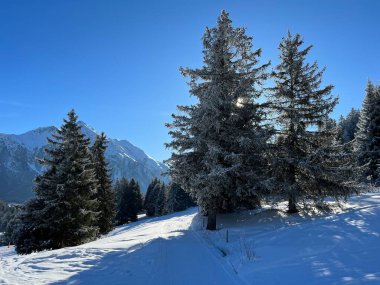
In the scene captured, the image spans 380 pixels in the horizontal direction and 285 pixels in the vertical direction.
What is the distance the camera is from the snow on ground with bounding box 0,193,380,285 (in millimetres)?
7719

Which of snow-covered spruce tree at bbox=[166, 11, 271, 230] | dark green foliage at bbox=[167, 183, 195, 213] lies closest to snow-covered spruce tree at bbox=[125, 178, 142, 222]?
dark green foliage at bbox=[167, 183, 195, 213]

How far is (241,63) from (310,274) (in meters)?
13.5

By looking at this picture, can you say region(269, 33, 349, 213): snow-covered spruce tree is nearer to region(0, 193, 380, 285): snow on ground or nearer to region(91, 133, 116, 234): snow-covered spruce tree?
region(0, 193, 380, 285): snow on ground

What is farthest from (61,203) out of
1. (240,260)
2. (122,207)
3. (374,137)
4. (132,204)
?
(132,204)

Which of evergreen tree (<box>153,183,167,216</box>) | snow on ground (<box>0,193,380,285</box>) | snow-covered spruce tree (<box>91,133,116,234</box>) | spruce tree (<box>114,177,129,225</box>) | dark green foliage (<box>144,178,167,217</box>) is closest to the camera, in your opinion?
snow on ground (<box>0,193,380,285</box>)

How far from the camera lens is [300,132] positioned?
1733 centimetres

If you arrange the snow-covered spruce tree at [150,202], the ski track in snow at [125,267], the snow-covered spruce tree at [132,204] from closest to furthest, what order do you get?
1. the ski track in snow at [125,267]
2. the snow-covered spruce tree at [132,204]
3. the snow-covered spruce tree at [150,202]

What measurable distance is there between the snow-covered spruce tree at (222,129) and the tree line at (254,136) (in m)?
0.05

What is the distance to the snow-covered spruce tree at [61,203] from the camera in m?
20.5

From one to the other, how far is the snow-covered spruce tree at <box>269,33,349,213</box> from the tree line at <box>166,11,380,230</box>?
0.18 ft

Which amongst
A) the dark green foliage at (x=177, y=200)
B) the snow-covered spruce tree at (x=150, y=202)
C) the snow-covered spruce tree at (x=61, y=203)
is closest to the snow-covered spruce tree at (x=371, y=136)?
the snow-covered spruce tree at (x=61, y=203)

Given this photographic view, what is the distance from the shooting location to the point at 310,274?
24.4ft

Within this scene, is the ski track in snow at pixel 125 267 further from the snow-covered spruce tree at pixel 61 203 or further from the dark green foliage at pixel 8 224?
the dark green foliage at pixel 8 224

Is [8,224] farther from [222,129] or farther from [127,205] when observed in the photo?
[222,129]
